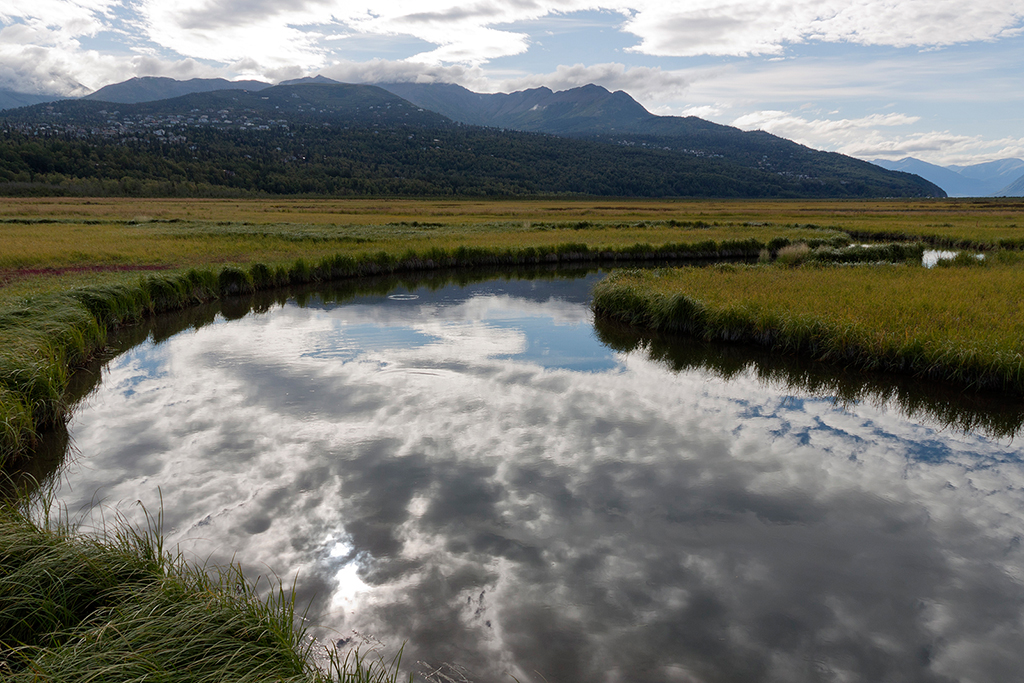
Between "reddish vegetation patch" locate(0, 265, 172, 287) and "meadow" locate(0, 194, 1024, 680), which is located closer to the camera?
"meadow" locate(0, 194, 1024, 680)

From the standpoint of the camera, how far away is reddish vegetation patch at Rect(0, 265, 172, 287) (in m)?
20.9

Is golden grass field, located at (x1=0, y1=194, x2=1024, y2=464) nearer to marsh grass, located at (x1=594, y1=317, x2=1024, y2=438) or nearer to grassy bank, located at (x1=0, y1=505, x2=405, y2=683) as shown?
marsh grass, located at (x1=594, y1=317, x2=1024, y2=438)

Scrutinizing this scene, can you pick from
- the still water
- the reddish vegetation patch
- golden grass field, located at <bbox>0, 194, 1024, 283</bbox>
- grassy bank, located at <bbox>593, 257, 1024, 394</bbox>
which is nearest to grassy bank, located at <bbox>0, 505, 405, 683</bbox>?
the still water

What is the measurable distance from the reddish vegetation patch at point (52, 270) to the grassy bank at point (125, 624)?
19518mm

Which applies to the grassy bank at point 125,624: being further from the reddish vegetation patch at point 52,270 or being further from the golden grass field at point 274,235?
the golden grass field at point 274,235

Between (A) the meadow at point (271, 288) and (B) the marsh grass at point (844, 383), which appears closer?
(A) the meadow at point (271, 288)

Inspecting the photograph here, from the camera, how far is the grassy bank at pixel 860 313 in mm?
13148

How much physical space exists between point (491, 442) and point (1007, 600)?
23.8 feet

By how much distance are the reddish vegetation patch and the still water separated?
10.3m

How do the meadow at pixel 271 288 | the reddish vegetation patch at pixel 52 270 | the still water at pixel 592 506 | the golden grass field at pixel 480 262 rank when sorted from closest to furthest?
1. the meadow at pixel 271 288
2. the still water at pixel 592 506
3. the golden grass field at pixel 480 262
4. the reddish vegetation patch at pixel 52 270

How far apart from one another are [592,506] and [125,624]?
5.69m

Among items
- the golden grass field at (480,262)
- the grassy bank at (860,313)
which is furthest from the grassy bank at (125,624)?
the grassy bank at (860,313)

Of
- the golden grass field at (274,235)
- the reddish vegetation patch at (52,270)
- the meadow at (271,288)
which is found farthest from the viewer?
the golden grass field at (274,235)

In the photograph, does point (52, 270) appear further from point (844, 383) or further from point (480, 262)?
point (844, 383)
